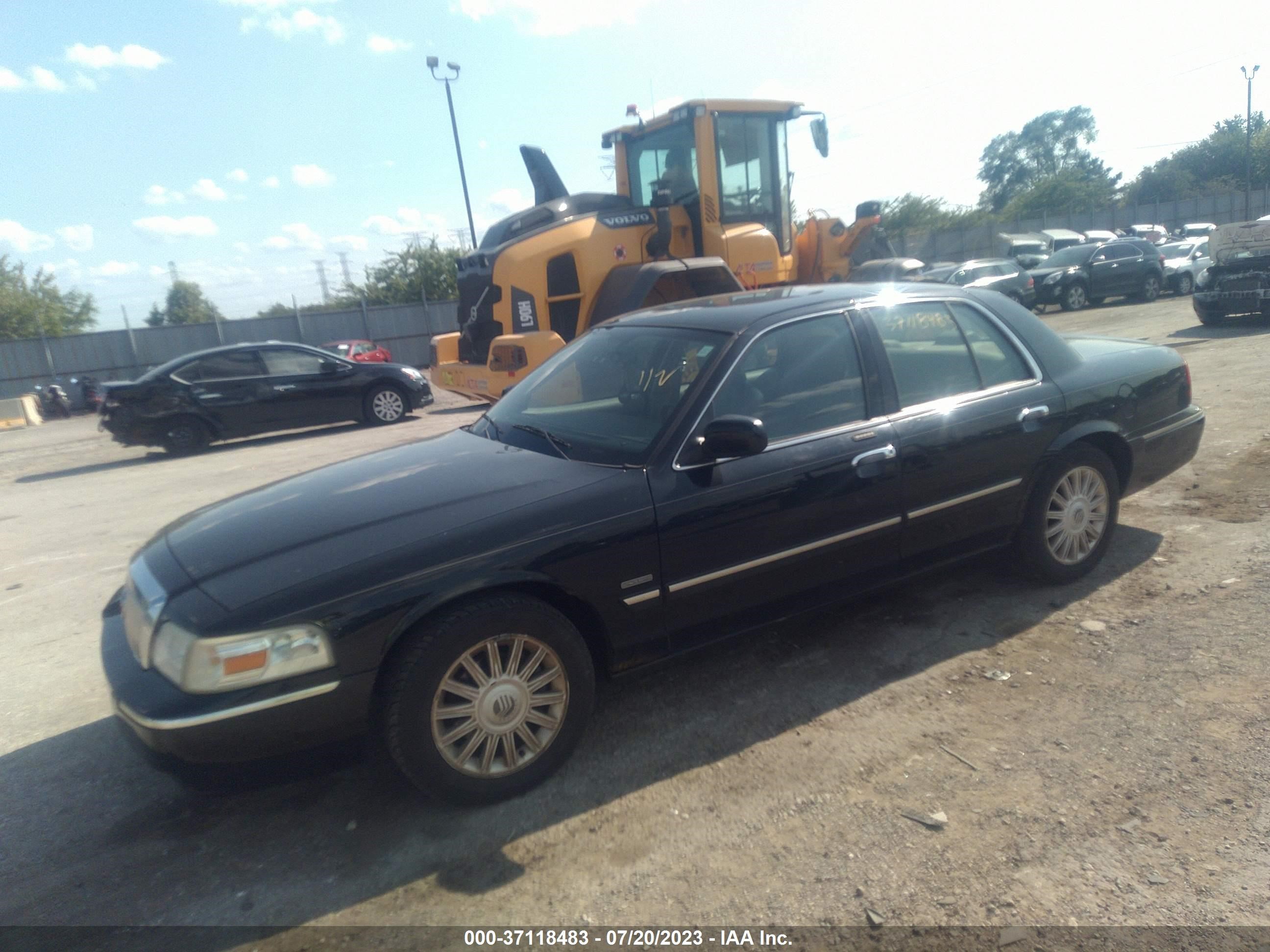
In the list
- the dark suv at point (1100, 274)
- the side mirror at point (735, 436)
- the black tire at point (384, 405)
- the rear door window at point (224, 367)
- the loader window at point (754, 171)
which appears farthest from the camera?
the dark suv at point (1100, 274)

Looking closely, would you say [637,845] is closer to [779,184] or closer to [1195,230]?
[779,184]

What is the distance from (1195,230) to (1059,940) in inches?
1728

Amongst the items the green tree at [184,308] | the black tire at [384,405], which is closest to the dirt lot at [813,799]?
the black tire at [384,405]

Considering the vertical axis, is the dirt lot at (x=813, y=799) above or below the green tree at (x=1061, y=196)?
below

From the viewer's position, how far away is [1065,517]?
4.31 metres

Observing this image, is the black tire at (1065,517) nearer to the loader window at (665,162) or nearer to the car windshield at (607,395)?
the car windshield at (607,395)

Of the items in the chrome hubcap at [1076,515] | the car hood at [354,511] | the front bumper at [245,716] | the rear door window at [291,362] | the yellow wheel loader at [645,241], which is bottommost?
the chrome hubcap at [1076,515]

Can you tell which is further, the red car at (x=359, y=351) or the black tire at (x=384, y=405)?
the red car at (x=359, y=351)

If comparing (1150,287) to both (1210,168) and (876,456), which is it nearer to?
(876,456)

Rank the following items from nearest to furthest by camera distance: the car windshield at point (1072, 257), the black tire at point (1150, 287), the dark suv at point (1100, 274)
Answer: the dark suv at point (1100, 274)
the car windshield at point (1072, 257)
the black tire at point (1150, 287)

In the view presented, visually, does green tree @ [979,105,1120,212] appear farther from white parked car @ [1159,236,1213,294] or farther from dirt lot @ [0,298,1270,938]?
dirt lot @ [0,298,1270,938]

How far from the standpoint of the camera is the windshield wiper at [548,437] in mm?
3492

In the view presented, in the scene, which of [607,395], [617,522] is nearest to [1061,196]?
[607,395]

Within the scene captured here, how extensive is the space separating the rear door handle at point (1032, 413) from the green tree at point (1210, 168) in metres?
69.8
